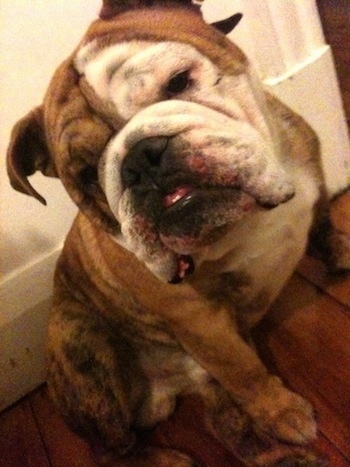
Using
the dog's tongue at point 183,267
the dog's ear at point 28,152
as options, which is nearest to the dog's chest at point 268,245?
the dog's tongue at point 183,267

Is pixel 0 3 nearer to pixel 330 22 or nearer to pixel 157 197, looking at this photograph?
pixel 157 197

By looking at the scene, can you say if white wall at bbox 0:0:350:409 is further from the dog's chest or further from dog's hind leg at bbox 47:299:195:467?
the dog's chest

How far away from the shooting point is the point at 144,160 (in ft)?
3.09

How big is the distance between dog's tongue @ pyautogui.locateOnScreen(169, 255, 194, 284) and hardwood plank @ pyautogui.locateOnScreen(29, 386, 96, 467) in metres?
0.72

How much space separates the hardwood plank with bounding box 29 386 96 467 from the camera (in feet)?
4.97

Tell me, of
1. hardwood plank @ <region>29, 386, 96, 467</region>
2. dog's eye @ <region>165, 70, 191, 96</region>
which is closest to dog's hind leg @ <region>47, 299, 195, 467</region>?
hardwood plank @ <region>29, 386, 96, 467</region>

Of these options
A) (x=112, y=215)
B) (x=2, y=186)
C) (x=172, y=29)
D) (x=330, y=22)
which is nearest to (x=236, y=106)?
(x=172, y=29)

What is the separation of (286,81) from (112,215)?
80 cm

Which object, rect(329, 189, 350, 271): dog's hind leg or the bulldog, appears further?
rect(329, 189, 350, 271): dog's hind leg

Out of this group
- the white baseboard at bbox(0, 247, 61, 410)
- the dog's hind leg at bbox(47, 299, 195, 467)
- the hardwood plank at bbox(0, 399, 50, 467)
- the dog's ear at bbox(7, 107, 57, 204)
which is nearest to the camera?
the dog's ear at bbox(7, 107, 57, 204)

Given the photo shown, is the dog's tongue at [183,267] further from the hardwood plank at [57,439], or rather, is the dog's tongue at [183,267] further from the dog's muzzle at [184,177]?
the hardwood plank at [57,439]

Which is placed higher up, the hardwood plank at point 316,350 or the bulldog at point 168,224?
the bulldog at point 168,224

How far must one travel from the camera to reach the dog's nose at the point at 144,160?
93 cm

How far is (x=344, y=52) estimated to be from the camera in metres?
2.47
